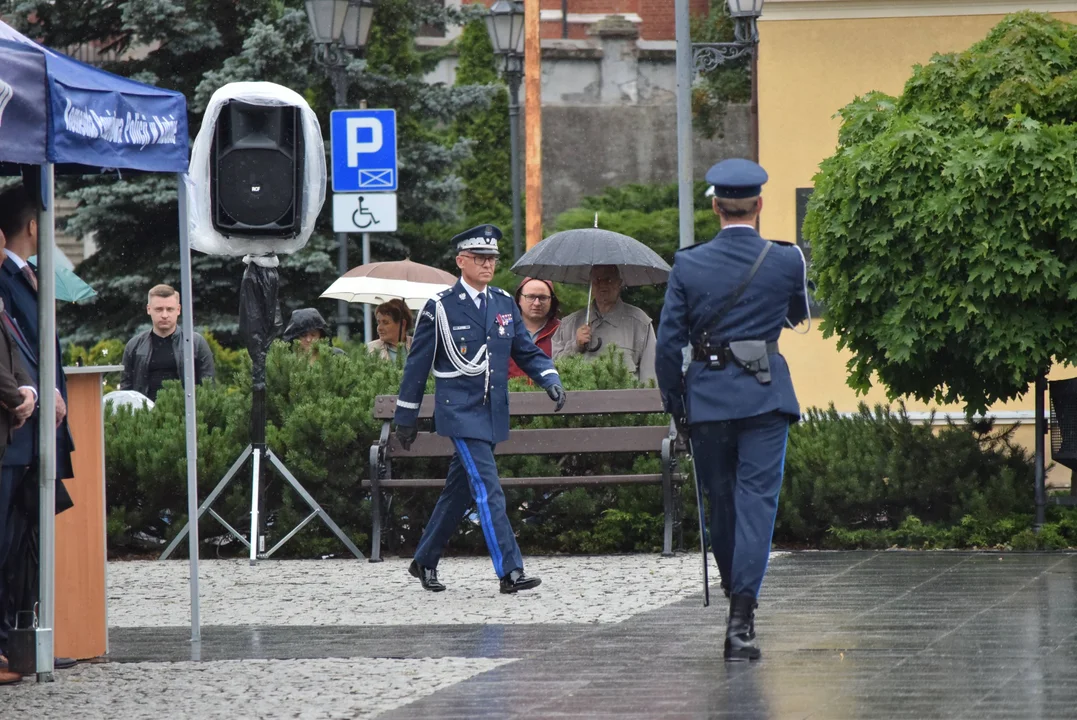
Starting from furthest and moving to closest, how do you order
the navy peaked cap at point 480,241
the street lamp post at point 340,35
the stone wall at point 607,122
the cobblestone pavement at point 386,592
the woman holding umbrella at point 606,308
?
the stone wall at point 607,122, the street lamp post at point 340,35, the woman holding umbrella at point 606,308, the navy peaked cap at point 480,241, the cobblestone pavement at point 386,592

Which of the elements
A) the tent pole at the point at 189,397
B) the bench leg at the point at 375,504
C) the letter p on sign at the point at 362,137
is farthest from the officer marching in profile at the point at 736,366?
the letter p on sign at the point at 362,137

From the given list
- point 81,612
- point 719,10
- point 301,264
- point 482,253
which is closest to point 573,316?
point 482,253

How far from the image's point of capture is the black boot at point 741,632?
7469mm

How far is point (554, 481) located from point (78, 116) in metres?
5.39

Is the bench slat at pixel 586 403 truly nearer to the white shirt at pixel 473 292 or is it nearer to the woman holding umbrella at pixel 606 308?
the woman holding umbrella at pixel 606 308

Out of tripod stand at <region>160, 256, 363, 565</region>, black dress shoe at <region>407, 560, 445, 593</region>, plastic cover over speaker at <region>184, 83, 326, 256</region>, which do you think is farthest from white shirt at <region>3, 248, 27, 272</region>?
tripod stand at <region>160, 256, 363, 565</region>

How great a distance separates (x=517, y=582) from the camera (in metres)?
9.95

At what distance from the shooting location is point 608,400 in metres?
12.2

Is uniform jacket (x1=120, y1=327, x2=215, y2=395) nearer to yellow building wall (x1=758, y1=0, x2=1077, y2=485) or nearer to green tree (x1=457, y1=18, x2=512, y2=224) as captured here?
yellow building wall (x1=758, y1=0, x2=1077, y2=485)

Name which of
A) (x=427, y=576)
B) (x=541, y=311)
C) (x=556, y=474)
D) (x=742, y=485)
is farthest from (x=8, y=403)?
(x=541, y=311)

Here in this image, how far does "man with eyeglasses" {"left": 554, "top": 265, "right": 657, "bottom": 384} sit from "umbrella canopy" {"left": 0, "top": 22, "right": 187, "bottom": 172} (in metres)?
5.57

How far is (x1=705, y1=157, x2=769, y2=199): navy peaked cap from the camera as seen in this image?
792 centimetres

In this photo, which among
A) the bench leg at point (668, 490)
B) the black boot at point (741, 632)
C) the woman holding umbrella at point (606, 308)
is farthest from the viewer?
the woman holding umbrella at point (606, 308)

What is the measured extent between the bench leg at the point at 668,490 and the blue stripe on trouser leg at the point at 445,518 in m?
1.90
